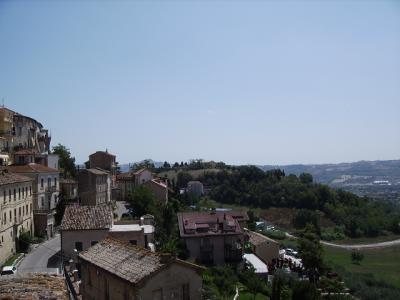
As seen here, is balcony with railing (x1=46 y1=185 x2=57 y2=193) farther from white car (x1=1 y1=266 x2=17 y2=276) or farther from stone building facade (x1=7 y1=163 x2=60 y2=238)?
white car (x1=1 y1=266 x2=17 y2=276)

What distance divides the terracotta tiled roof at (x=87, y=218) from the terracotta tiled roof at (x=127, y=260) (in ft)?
50.9

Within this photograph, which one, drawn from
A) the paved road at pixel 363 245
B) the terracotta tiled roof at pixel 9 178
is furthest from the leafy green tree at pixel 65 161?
the paved road at pixel 363 245

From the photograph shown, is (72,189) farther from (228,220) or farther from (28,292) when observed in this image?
(28,292)

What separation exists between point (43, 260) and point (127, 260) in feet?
69.1

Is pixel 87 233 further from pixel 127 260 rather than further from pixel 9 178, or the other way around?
pixel 127 260

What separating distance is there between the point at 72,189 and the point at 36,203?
9.82m

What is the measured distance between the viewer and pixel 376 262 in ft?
262

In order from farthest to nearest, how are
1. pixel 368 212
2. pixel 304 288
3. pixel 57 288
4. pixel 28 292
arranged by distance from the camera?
pixel 368 212
pixel 304 288
pixel 57 288
pixel 28 292

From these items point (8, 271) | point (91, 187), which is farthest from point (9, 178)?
point (91, 187)

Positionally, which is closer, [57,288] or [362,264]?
[57,288]

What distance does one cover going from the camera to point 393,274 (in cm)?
6894

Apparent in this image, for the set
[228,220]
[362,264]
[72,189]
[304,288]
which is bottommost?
[362,264]

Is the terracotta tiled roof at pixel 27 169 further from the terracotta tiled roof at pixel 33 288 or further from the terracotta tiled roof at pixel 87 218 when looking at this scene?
the terracotta tiled roof at pixel 33 288

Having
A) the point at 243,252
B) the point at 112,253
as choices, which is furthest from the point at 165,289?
the point at 243,252
